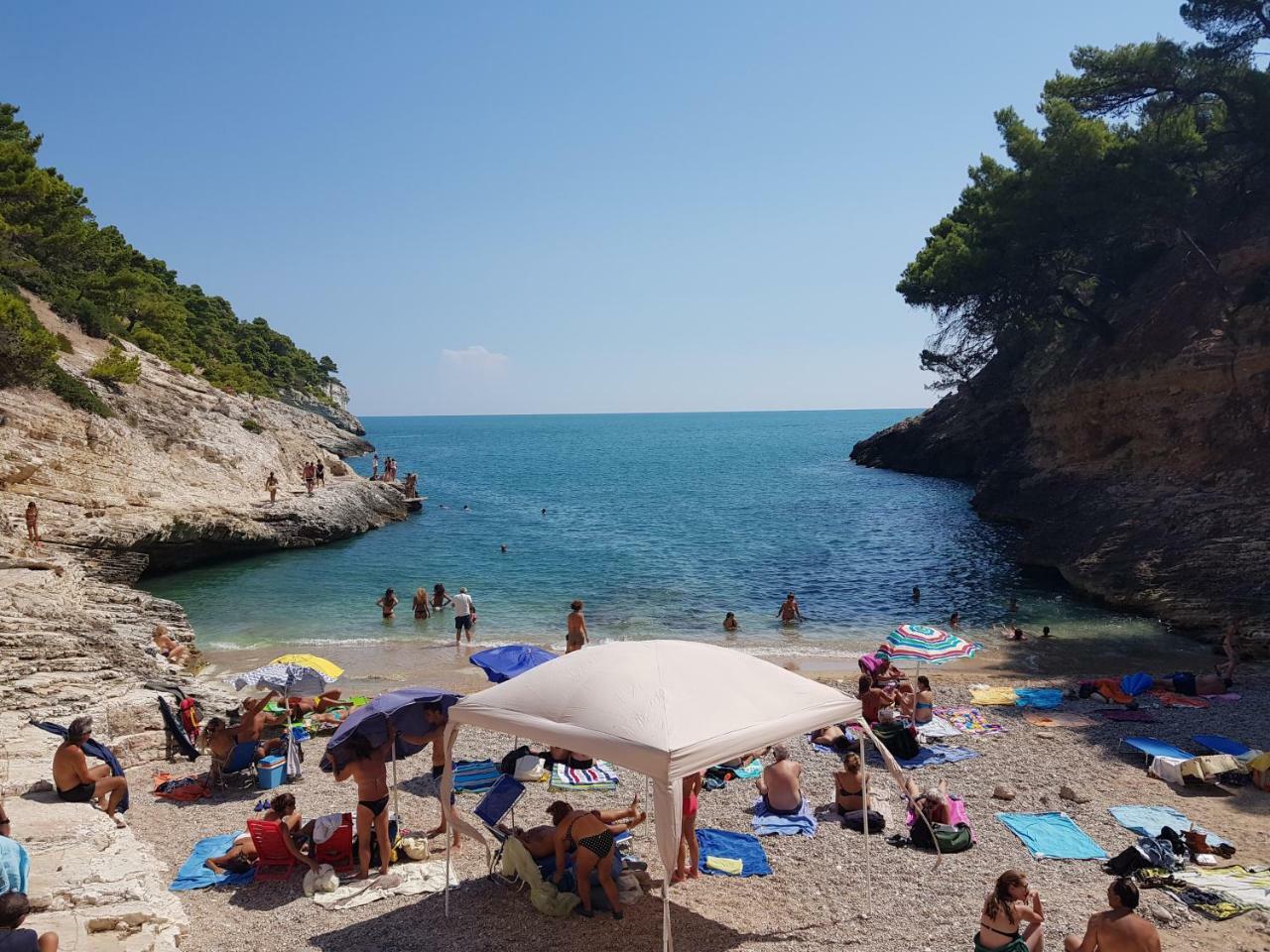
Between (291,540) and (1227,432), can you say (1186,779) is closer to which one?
(1227,432)

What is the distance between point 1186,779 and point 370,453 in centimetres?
10263

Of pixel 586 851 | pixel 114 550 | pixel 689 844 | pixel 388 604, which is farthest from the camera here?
pixel 114 550

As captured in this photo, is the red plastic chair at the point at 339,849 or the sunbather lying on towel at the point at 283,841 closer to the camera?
the sunbather lying on towel at the point at 283,841

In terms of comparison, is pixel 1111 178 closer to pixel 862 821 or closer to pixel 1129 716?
pixel 1129 716

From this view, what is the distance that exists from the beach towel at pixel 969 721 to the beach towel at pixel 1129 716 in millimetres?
2033

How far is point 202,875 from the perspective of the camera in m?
7.90

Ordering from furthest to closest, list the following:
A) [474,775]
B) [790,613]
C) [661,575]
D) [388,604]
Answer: [661,575], [388,604], [790,613], [474,775]

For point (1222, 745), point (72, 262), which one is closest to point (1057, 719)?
point (1222, 745)

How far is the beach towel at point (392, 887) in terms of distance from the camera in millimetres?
7461

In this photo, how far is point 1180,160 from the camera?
101 feet

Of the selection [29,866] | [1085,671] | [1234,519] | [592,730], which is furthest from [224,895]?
[1234,519]

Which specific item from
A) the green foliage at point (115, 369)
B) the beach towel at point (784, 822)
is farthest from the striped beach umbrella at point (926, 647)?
the green foliage at point (115, 369)

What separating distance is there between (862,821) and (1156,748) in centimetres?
541

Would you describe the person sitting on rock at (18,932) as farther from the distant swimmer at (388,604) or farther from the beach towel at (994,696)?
the distant swimmer at (388,604)
